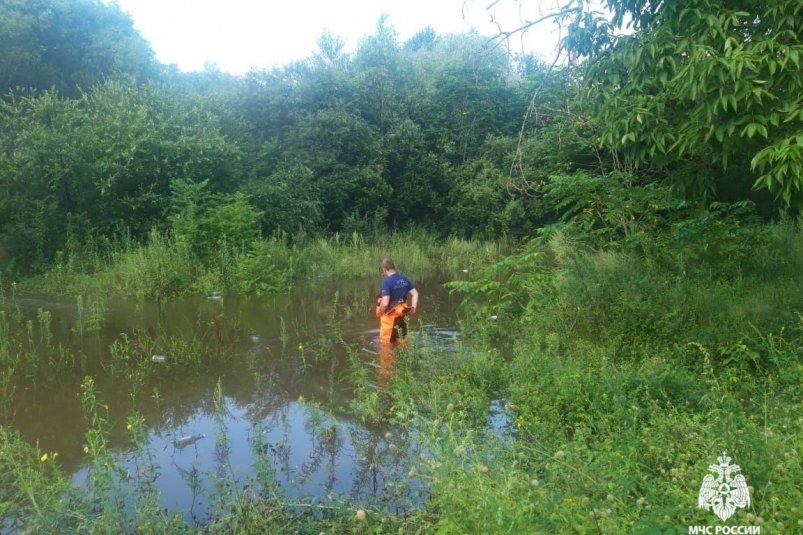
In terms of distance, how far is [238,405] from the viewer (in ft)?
24.0

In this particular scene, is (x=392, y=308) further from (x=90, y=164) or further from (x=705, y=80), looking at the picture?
(x=90, y=164)

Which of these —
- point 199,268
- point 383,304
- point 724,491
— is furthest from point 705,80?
point 199,268

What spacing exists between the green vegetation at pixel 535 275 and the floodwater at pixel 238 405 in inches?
7.6

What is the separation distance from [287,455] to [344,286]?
10.8 m

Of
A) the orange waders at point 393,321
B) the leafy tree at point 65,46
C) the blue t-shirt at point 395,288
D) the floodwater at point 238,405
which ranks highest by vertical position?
the leafy tree at point 65,46

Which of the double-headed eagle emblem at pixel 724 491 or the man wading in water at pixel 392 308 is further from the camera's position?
the man wading in water at pixel 392 308

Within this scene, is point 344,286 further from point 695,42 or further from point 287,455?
point 695,42

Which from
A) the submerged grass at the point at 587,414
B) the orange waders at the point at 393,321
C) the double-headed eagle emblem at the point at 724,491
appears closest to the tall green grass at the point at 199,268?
the orange waders at the point at 393,321

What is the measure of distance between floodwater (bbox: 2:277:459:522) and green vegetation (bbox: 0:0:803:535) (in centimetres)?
19

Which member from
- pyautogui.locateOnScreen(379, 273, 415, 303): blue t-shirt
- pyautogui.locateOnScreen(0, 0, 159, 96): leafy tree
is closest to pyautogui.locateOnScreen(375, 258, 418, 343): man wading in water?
pyautogui.locateOnScreen(379, 273, 415, 303): blue t-shirt

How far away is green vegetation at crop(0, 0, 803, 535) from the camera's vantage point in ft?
13.6

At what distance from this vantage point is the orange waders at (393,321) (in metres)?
9.48

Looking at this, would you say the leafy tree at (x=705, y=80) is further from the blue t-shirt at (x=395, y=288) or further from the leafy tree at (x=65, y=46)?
the leafy tree at (x=65, y=46)

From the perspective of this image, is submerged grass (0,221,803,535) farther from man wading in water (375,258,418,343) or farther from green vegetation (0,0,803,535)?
man wading in water (375,258,418,343)
